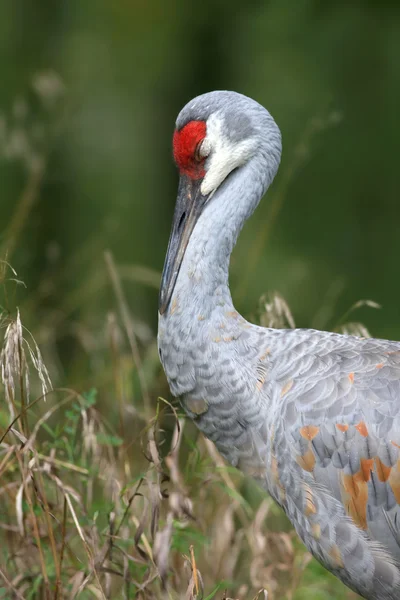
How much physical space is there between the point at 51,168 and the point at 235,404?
605cm

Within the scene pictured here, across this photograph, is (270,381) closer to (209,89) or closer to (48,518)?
(48,518)

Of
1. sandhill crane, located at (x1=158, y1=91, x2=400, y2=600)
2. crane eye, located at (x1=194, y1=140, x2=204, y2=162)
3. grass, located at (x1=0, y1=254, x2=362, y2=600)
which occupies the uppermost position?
crane eye, located at (x1=194, y1=140, x2=204, y2=162)

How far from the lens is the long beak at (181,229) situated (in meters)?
2.84

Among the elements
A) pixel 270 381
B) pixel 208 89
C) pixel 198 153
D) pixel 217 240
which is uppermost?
pixel 208 89

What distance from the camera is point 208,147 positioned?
2.86 meters

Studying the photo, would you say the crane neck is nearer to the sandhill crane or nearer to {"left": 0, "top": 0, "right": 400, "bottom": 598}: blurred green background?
the sandhill crane

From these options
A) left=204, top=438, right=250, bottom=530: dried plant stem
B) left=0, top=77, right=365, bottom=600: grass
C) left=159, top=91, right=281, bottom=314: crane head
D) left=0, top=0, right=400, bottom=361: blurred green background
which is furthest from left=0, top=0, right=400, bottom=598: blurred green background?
left=159, top=91, right=281, bottom=314: crane head

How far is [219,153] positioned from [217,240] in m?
0.29

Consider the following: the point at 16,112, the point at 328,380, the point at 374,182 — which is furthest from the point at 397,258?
the point at 328,380

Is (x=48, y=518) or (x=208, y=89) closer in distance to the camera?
(x=48, y=518)

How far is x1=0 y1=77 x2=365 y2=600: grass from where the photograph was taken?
2.44 metres

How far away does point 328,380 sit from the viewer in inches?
104

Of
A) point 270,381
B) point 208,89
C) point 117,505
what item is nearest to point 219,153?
point 270,381

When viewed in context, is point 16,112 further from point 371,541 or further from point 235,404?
point 371,541
